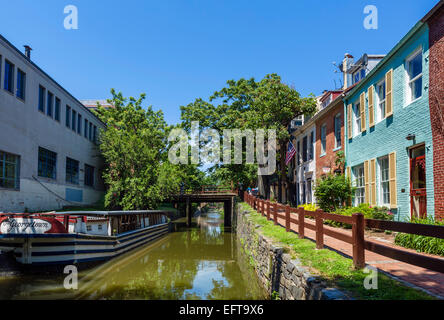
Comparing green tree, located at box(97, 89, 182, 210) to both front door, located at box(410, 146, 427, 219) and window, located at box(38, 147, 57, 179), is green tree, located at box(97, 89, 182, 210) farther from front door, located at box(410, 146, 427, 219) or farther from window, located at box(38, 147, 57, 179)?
front door, located at box(410, 146, 427, 219)

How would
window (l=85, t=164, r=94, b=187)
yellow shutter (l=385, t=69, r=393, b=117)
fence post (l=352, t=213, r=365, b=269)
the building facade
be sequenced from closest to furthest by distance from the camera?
fence post (l=352, t=213, r=365, b=269) → yellow shutter (l=385, t=69, r=393, b=117) → the building facade → window (l=85, t=164, r=94, b=187)

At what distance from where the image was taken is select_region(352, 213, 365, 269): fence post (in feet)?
18.0

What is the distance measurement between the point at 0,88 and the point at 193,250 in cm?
1214

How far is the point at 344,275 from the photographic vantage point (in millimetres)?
5348

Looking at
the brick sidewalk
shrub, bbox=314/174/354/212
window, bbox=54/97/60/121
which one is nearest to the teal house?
shrub, bbox=314/174/354/212

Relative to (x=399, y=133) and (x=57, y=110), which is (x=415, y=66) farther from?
(x=57, y=110)

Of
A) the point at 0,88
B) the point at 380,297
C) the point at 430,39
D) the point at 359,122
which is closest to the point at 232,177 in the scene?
the point at 359,122

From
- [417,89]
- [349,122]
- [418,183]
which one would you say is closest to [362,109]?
[349,122]

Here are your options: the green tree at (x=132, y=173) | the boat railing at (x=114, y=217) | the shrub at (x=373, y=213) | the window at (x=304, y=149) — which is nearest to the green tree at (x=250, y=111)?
the window at (x=304, y=149)

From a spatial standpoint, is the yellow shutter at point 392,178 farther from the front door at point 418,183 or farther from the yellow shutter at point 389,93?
the yellow shutter at point 389,93

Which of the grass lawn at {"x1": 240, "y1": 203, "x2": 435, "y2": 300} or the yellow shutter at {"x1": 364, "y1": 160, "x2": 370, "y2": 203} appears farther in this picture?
the yellow shutter at {"x1": 364, "y1": 160, "x2": 370, "y2": 203}

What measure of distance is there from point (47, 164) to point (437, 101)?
18.9 meters

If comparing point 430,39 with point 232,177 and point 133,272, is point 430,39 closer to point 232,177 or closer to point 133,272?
point 133,272

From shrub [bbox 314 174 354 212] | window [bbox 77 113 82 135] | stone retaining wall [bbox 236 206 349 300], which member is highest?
window [bbox 77 113 82 135]
